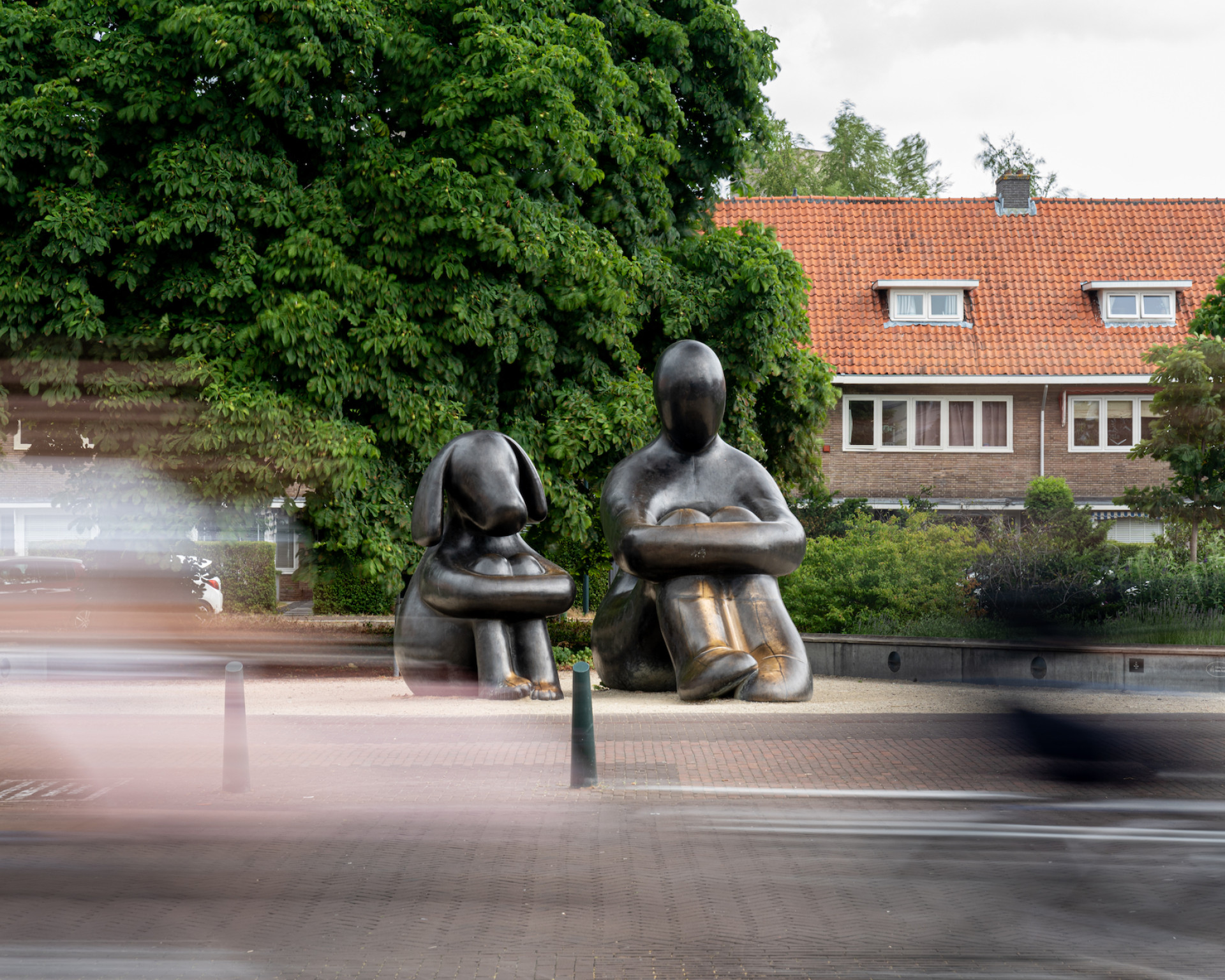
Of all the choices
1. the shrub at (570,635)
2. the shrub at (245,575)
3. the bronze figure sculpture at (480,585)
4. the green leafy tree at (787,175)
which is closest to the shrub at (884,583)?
the shrub at (570,635)

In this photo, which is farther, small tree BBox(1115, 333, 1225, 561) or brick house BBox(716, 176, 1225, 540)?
brick house BBox(716, 176, 1225, 540)

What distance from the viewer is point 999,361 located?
3088 cm

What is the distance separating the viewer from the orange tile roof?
3097 centimetres

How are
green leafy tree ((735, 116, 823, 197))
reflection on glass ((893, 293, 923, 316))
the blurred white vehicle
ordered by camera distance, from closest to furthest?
1. the blurred white vehicle
2. reflection on glass ((893, 293, 923, 316))
3. green leafy tree ((735, 116, 823, 197))

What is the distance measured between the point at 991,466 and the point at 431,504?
73.6 feet

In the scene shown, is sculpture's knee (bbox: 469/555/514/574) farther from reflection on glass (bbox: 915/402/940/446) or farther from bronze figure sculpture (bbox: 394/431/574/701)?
reflection on glass (bbox: 915/402/940/446)

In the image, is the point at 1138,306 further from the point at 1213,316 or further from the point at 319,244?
the point at 319,244

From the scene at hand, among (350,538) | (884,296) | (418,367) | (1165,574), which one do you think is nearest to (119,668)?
(350,538)

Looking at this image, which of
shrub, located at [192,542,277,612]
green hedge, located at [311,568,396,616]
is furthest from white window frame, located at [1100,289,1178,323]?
shrub, located at [192,542,277,612]

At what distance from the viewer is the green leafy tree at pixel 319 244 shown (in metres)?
14.6

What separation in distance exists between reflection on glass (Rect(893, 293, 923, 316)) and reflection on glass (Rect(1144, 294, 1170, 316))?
5463 millimetres

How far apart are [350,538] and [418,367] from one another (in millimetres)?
2220

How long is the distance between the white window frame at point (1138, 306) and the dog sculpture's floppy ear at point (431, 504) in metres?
24.4

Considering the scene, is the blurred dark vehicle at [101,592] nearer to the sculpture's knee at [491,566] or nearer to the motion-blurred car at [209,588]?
the motion-blurred car at [209,588]
